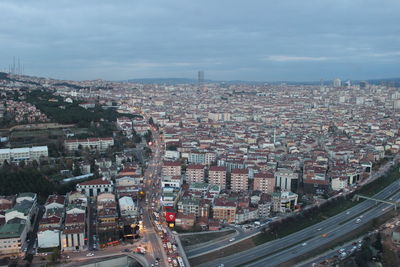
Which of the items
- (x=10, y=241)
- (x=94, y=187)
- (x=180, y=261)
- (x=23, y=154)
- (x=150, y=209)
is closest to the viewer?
(x=180, y=261)

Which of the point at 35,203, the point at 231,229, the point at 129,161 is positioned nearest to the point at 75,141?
the point at 129,161

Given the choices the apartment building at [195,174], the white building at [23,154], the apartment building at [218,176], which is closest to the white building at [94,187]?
the apartment building at [195,174]

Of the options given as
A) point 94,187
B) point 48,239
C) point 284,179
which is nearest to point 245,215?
point 284,179

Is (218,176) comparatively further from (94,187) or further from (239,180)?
(94,187)

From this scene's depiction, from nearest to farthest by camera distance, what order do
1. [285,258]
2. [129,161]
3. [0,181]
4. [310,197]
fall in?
[285,258], [0,181], [310,197], [129,161]

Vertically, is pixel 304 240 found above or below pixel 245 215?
below

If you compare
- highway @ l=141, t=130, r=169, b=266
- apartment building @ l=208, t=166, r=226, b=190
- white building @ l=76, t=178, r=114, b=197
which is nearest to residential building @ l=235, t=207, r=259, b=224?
highway @ l=141, t=130, r=169, b=266

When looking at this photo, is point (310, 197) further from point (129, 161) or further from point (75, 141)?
point (75, 141)

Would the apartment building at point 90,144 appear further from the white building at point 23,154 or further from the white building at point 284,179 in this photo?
the white building at point 284,179

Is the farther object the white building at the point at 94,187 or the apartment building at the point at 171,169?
the apartment building at the point at 171,169
